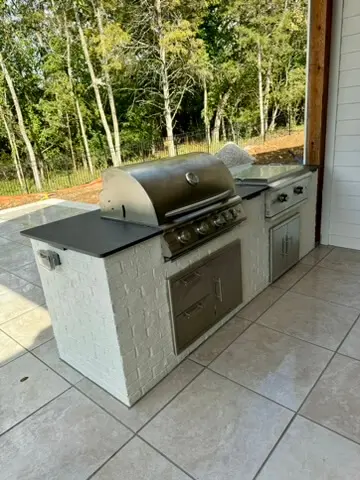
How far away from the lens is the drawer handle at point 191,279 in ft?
5.84

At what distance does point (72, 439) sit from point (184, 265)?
37.9 inches

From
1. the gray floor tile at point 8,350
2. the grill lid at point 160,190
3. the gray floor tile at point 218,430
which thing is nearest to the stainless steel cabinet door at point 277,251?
the grill lid at point 160,190

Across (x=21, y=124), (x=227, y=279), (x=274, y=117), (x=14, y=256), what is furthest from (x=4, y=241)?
(x=274, y=117)

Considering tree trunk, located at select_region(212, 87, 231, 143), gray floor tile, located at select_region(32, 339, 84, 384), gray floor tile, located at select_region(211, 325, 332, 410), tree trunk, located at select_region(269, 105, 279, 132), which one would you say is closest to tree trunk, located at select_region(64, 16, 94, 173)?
tree trunk, located at select_region(212, 87, 231, 143)

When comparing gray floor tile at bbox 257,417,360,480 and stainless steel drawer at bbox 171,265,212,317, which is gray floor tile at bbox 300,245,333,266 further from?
gray floor tile at bbox 257,417,360,480

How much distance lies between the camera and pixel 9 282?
3.21 m

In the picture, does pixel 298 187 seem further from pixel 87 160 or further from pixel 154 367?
pixel 87 160

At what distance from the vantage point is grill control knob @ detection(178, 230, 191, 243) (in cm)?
167

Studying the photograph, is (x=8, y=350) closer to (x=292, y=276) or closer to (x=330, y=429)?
(x=330, y=429)

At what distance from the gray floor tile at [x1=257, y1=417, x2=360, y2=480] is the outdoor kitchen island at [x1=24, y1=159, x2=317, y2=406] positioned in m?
0.69

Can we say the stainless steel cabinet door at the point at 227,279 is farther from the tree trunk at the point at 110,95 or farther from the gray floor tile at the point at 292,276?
the tree trunk at the point at 110,95

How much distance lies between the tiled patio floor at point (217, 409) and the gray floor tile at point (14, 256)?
4.46 ft

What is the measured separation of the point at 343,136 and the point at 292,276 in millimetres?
1374

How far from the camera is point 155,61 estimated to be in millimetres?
10148
